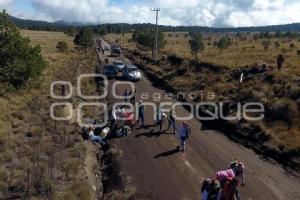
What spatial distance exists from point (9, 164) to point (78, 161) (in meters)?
3.02

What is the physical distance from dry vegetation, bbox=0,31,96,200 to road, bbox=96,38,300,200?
8.13 feet

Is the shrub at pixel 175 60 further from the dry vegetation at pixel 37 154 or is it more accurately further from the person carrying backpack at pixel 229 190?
the person carrying backpack at pixel 229 190

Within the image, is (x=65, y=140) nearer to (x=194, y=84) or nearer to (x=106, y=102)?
(x=106, y=102)

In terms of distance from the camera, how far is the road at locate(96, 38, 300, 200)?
17219mm

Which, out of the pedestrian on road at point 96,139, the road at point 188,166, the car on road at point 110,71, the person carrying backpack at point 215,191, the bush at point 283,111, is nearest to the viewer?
the person carrying backpack at point 215,191

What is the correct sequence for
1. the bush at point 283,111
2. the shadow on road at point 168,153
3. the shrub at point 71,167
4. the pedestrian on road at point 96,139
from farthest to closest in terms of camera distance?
the bush at point 283,111 → the pedestrian on road at point 96,139 → the shadow on road at point 168,153 → the shrub at point 71,167

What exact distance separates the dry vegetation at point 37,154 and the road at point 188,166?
8.13 ft

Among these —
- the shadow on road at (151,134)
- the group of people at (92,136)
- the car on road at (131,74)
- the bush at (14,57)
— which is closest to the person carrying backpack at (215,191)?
the group of people at (92,136)

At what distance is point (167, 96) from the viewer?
39.4 metres

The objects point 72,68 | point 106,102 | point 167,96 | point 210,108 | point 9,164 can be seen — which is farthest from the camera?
point 72,68

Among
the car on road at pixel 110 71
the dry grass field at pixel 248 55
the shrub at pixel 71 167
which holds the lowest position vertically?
the shrub at pixel 71 167

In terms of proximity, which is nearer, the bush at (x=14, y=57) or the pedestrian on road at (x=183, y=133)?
the pedestrian on road at (x=183, y=133)

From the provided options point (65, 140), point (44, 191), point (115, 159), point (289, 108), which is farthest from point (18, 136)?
point (289, 108)

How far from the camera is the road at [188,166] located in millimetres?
17219
